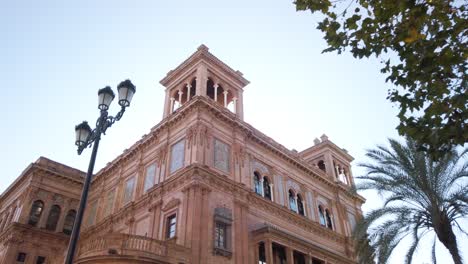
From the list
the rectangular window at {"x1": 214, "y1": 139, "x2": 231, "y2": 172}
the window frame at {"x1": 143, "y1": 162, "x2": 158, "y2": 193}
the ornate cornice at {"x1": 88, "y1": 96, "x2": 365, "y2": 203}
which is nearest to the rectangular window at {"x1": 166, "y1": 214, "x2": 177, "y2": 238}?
the window frame at {"x1": 143, "y1": 162, "x2": 158, "y2": 193}

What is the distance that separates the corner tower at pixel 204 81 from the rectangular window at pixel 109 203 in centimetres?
760

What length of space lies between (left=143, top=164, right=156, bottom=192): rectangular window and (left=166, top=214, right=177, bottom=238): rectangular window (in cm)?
394

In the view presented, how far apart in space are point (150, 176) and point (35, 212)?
38.1 ft

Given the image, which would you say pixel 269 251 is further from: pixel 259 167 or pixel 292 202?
pixel 292 202

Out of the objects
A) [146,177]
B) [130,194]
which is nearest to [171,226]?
[146,177]

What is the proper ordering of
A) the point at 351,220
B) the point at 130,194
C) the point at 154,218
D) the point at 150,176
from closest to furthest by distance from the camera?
the point at 154,218 < the point at 150,176 < the point at 130,194 < the point at 351,220

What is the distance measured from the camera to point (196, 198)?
1941cm

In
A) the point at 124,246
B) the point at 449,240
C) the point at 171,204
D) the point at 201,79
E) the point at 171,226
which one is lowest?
the point at 449,240

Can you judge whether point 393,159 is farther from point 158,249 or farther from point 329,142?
point 329,142

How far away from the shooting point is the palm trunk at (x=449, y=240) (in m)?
13.9

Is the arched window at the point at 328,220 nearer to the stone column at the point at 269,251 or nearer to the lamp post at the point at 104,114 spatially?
the stone column at the point at 269,251

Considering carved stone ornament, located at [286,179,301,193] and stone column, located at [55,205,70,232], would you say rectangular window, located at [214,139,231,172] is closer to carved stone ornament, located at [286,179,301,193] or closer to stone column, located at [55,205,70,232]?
carved stone ornament, located at [286,179,301,193]

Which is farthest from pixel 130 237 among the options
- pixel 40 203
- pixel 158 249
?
pixel 40 203

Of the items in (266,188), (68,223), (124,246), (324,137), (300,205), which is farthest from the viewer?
(324,137)
